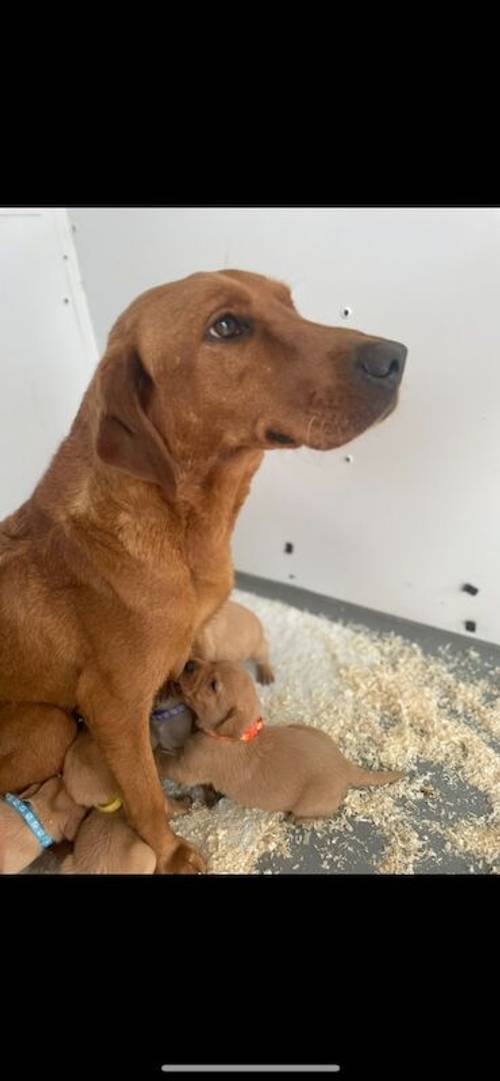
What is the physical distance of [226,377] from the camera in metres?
1.54

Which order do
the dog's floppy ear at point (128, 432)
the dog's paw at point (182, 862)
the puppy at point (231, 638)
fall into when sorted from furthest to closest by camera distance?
the puppy at point (231, 638), the dog's paw at point (182, 862), the dog's floppy ear at point (128, 432)

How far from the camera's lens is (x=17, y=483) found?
9.38 ft

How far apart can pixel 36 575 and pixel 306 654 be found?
141 cm

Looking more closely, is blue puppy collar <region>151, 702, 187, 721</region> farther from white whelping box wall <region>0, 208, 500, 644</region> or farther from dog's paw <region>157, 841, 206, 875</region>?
white whelping box wall <region>0, 208, 500, 644</region>

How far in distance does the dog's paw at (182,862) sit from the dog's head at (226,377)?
1146 mm

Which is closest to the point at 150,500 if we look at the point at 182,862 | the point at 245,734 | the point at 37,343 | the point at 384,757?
the point at 245,734

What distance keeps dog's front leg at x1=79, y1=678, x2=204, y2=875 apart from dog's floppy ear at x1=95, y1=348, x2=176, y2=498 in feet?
2.15

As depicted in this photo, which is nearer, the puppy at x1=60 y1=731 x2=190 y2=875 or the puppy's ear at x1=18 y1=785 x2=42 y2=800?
the puppy at x1=60 y1=731 x2=190 y2=875

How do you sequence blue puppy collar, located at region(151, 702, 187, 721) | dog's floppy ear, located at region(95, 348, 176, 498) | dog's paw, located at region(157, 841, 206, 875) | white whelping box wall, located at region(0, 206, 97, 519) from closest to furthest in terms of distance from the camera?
dog's floppy ear, located at region(95, 348, 176, 498) < dog's paw, located at region(157, 841, 206, 875) < blue puppy collar, located at region(151, 702, 187, 721) < white whelping box wall, located at region(0, 206, 97, 519)

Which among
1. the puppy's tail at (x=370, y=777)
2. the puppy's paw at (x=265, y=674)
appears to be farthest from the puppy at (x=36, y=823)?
the puppy's paw at (x=265, y=674)

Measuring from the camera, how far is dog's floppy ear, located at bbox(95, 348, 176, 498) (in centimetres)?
149

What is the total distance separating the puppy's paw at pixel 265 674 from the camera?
9.09 ft

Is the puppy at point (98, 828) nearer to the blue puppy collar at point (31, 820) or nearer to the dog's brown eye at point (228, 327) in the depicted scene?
the blue puppy collar at point (31, 820)

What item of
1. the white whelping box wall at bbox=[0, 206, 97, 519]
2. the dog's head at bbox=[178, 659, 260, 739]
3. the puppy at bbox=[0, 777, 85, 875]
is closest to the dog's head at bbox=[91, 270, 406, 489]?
the dog's head at bbox=[178, 659, 260, 739]
